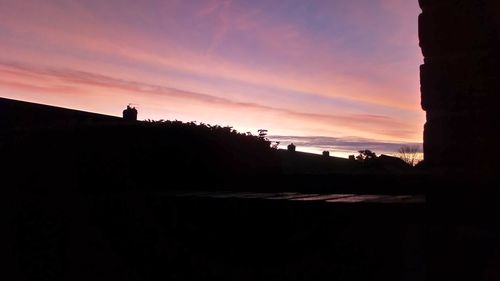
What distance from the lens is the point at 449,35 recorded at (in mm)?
2553

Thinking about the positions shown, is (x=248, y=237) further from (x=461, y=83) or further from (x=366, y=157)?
(x=366, y=157)

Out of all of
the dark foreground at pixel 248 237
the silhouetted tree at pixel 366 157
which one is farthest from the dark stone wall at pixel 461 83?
the silhouetted tree at pixel 366 157

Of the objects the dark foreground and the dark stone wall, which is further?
the dark stone wall

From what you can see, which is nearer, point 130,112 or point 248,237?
point 248,237

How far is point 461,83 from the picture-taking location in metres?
2.50

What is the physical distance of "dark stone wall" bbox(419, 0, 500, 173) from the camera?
2.40m

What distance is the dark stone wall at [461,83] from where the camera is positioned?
7.88ft

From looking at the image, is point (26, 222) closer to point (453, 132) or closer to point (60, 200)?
point (60, 200)

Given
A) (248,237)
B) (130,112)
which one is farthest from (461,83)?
(130,112)

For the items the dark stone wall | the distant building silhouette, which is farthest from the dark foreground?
the distant building silhouette

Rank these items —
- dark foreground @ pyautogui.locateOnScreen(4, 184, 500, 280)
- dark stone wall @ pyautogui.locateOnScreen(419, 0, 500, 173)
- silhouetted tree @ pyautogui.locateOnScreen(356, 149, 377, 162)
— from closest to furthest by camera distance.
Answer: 1. dark foreground @ pyautogui.locateOnScreen(4, 184, 500, 280)
2. dark stone wall @ pyautogui.locateOnScreen(419, 0, 500, 173)
3. silhouetted tree @ pyautogui.locateOnScreen(356, 149, 377, 162)

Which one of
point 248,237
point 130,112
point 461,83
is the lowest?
point 248,237

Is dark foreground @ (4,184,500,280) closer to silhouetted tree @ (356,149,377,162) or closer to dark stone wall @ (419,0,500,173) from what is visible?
dark stone wall @ (419,0,500,173)

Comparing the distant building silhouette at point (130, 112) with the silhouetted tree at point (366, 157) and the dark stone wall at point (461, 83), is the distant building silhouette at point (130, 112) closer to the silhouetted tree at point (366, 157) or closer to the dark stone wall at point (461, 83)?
the silhouetted tree at point (366, 157)
